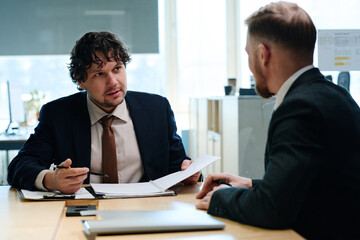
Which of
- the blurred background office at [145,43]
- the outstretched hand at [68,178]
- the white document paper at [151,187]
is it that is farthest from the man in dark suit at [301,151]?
the blurred background office at [145,43]

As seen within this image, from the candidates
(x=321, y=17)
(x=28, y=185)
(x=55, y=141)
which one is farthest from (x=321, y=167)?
(x=321, y=17)

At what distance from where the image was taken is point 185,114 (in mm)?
6262

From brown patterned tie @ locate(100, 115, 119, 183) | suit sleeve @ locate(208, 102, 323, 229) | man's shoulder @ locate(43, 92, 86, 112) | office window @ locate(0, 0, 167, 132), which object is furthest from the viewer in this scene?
office window @ locate(0, 0, 167, 132)

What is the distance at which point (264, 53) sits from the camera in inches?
52.9

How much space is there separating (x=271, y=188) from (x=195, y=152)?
175 inches

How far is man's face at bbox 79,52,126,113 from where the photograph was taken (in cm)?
197

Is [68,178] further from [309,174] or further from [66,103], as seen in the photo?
[309,174]

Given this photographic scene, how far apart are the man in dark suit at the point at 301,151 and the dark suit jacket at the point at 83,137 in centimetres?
71

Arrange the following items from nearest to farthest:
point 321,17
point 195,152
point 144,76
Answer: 1. point 321,17
2. point 195,152
3. point 144,76

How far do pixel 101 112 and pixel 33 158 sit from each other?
0.35 metres

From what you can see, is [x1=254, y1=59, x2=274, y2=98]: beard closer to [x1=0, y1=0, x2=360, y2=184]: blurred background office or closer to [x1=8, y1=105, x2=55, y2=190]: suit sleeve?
[x1=8, y1=105, x2=55, y2=190]: suit sleeve

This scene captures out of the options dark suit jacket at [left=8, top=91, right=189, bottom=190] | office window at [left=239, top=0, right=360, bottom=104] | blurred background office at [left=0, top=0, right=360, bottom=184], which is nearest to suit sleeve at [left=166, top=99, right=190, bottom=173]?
dark suit jacket at [left=8, top=91, right=189, bottom=190]

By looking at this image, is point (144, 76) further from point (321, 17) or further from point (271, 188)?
point (271, 188)

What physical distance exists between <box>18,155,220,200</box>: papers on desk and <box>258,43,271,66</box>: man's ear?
42cm
